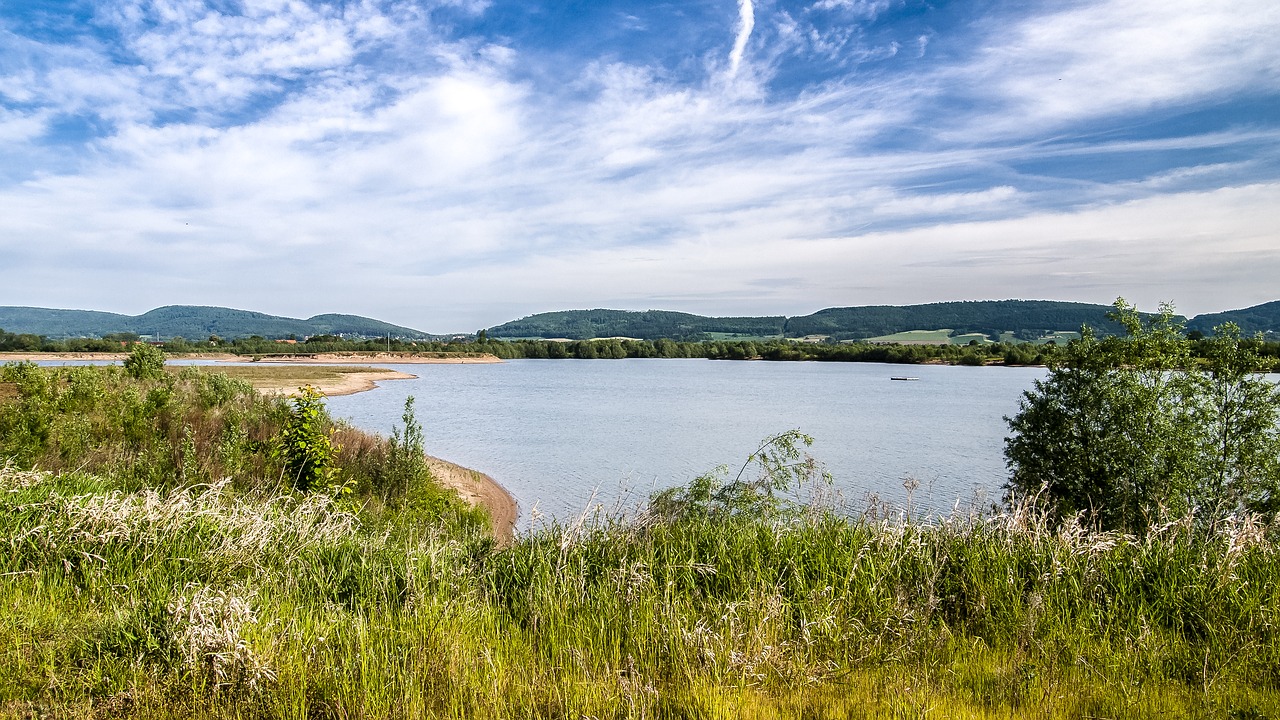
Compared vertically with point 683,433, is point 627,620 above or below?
above

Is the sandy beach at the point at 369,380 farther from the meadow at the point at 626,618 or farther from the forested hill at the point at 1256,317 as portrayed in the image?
the forested hill at the point at 1256,317

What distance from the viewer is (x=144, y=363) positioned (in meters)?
26.9

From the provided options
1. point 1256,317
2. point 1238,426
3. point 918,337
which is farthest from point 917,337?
point 1238,426

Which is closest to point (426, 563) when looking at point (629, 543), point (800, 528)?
point (629, 543)

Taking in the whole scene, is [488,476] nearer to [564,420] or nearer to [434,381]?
[564,420]

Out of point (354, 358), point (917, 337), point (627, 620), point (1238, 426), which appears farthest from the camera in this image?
point (917, 337)

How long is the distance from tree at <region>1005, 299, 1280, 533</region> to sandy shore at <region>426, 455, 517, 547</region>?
1238 centimetres

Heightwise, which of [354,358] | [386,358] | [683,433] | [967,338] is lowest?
[683,433]

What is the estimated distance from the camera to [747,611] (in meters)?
4.91

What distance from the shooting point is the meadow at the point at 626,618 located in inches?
154

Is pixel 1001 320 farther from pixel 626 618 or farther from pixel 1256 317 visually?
pixel 626 618

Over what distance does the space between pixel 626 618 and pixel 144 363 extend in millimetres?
28923

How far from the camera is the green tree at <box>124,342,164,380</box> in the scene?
26.1 m

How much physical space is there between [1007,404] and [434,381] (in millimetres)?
60218
